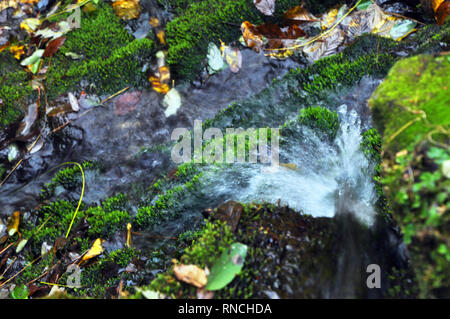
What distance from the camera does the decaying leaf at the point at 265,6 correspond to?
3664 mm

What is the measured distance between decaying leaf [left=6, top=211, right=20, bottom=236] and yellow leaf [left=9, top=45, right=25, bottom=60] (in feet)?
6.82

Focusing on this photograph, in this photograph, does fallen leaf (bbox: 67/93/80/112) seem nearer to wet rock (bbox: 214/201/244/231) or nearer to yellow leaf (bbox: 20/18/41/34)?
yellow leaf (bbox: 20/18/41/34)

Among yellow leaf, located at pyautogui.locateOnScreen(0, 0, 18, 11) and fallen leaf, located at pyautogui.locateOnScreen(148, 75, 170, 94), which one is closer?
fallen leaf, located at pyautogui.locateOnScreen(148, 75, 170, 94)

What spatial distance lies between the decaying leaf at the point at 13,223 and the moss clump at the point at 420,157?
11.5 feet

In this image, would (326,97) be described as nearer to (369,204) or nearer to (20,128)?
(369,204)

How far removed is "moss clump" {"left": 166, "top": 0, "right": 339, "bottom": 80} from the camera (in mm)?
→ 3717

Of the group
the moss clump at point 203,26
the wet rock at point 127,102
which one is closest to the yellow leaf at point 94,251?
the wet rock at point 127,102

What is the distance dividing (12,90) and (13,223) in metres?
1.64

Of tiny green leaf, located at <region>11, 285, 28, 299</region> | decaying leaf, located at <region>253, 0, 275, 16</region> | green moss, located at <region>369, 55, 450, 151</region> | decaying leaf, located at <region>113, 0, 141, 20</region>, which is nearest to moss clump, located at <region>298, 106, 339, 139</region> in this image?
green moss, located at <region>369, 55, 450, 151</region>

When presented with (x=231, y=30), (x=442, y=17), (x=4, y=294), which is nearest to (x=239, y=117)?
(x=231, y=30)

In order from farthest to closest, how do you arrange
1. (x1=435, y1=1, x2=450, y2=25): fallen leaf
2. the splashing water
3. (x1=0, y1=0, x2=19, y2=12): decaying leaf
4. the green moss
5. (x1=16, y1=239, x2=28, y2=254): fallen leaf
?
(x1=0, y1=0, x2=19, y2=12): decaying leaf → (x1=16, y1=239, x2=28, y2=254): fallen leaf → (x1=435, y1=1, x2=450, y2=25): fallen leaf → the splashing water → the green moss

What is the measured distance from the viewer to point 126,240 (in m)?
2.92

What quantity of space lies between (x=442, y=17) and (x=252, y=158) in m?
2.32

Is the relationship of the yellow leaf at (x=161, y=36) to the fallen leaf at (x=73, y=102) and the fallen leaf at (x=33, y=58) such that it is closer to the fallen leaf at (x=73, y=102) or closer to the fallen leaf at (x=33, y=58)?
the fallen leaf at (x=73, y=102)
